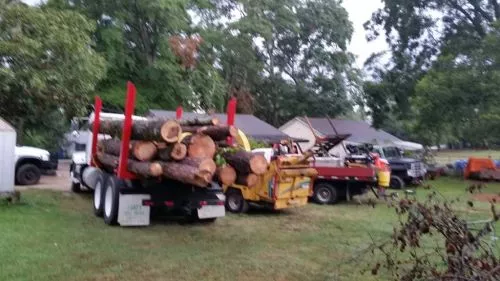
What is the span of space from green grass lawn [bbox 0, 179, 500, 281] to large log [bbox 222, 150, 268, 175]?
127 centimetres

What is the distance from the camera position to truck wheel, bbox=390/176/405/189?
2432 cm

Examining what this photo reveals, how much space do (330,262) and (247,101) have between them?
34.5 meters

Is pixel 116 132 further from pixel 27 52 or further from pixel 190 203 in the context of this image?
pixel 27 52

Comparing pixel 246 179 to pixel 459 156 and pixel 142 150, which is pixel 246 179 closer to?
pixel 142 150

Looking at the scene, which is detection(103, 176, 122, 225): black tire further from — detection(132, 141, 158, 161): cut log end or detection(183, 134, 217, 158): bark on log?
detection(183, 134, 217, 158): bark on log

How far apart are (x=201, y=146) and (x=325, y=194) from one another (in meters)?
8.56

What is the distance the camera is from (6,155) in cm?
1350

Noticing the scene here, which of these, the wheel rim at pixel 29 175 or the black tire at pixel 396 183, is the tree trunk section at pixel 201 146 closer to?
the wheel rim at pixel 29 175

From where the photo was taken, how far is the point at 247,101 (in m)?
43.0

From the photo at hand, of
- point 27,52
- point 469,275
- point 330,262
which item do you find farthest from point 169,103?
point 469,275

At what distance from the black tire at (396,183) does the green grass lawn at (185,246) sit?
10136 mm

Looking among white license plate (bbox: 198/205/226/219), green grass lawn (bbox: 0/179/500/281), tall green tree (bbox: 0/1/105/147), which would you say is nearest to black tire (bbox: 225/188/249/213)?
green grass lawn (bbox: 0/179/500/281)

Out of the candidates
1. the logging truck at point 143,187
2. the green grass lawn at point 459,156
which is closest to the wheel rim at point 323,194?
the logging truck at point 143,187

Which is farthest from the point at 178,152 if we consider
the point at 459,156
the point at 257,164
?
the point at 459,156
